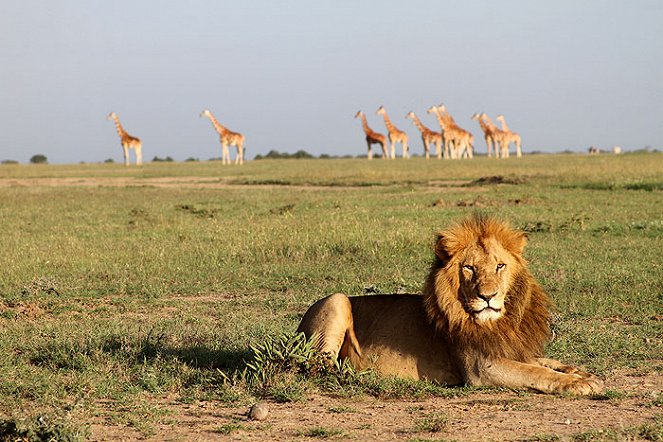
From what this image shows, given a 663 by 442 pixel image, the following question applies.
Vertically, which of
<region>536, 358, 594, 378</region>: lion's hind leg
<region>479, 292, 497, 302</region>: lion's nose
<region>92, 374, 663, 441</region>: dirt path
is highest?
<region>479, 292, 497, 302</region>: lion's nose

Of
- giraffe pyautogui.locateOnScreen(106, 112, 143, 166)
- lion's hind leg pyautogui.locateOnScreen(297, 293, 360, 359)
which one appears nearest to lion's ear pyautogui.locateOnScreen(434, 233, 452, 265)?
lion's hind leg pyautogui.locateOnScreen(297, 293, 360, 359)

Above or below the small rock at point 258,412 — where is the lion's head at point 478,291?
above

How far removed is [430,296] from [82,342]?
2.88 meters

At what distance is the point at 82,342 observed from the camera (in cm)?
691

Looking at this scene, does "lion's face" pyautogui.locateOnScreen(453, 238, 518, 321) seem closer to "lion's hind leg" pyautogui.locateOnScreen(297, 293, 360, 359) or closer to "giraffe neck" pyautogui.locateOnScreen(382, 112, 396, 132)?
"lion's hind leg" pyautogui.locateOnScreen(297, 293, 360, 359)

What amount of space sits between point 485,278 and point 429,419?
2.81ft

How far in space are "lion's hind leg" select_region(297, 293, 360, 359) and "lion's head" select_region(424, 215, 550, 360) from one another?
0.57 metres

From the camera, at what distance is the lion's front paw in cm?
532

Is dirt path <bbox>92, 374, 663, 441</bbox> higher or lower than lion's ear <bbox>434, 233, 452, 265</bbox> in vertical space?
lower

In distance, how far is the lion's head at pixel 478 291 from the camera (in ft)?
17.4

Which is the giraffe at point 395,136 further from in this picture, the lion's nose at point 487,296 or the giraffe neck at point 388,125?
the lion's nose at point 487,296

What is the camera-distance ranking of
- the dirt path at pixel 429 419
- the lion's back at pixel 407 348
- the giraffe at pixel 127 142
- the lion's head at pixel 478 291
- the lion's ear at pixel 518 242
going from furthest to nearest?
the giraffe at pixel 127 142, the lion's back at pixel 407 348, the lion's ear at pixel 518 242, the lion's head at pixel 478 291, the dirt path at pixel 429 419

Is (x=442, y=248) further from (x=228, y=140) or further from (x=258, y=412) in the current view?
(x=228, y=140)

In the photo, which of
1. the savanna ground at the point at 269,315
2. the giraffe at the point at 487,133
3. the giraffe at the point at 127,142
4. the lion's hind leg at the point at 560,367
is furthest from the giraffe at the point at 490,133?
the lion's hind leg at the point at 560,367
